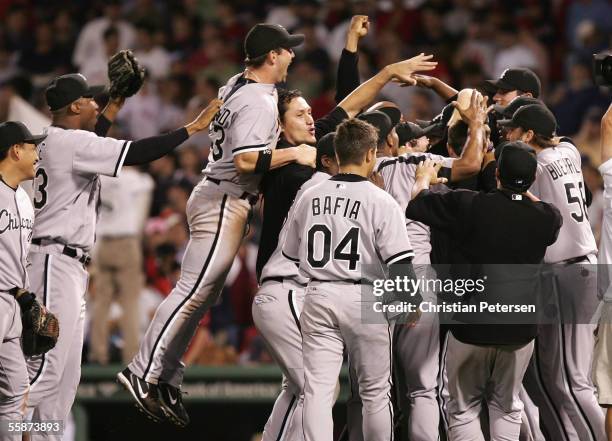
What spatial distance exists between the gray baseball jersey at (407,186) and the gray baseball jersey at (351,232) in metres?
0.73

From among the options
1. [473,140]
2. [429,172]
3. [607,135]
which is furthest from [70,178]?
[607,135]

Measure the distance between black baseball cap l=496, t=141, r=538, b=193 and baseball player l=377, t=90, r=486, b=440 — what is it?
1.23 ft

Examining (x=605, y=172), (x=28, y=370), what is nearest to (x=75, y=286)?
(x=28, y=370)

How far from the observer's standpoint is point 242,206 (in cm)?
712

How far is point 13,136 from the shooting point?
665 centimetres

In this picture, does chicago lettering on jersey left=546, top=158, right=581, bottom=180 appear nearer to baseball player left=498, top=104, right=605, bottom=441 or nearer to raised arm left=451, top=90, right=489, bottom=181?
baseball player left=498, top=104, right=605, bottom=441

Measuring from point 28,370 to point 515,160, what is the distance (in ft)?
9.62

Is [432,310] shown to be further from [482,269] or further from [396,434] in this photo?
[396,434]

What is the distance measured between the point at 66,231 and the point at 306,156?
1.44 metres

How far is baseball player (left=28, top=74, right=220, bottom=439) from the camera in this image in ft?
22.4

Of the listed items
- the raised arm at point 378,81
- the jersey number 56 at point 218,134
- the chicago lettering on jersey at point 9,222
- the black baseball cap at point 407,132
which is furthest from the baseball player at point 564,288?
the chicago lettering on jersey at point 9,222

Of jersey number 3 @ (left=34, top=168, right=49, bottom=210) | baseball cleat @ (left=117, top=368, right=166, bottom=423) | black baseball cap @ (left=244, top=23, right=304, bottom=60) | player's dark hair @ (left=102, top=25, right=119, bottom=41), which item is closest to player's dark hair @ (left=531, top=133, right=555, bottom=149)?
black baseball cap @ (left=244, top=23, right=304, bottom=60)

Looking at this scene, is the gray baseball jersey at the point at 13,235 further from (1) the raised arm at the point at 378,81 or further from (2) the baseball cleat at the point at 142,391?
(1) the raised arm at the point at 378,81

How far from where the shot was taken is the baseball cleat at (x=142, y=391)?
6.98 metres
